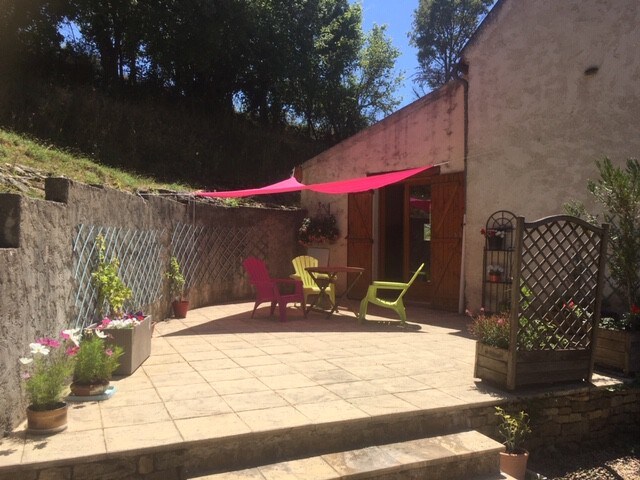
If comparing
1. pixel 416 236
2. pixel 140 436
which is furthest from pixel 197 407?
pixel 416 236

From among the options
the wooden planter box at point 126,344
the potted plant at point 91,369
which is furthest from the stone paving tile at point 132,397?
the wooden planter box at point 126,344

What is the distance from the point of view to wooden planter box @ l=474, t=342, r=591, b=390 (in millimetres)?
3582

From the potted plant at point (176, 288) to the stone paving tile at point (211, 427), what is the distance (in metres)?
3.71

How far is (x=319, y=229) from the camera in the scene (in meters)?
8.52

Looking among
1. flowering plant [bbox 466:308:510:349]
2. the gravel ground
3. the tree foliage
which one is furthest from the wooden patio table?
the tree foliage

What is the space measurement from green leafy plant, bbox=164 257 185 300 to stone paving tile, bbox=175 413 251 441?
3.68 meters

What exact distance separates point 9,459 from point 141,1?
41.2 ft

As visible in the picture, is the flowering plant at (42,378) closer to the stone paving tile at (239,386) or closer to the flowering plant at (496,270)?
the stone paving tile at (239,386)

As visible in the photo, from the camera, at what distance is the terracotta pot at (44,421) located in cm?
253

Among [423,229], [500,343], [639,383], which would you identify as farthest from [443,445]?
[423,229]

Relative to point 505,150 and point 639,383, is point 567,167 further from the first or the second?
point 639,383

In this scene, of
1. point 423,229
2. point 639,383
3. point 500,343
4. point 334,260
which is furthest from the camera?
point 423,229

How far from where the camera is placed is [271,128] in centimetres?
1493

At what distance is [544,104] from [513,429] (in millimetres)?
4203
